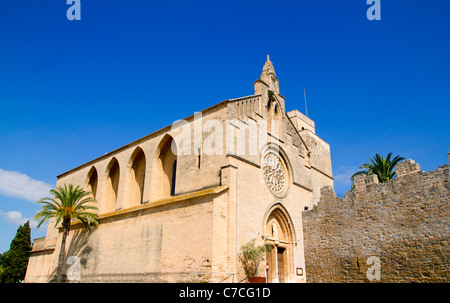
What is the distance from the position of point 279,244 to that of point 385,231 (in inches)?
228

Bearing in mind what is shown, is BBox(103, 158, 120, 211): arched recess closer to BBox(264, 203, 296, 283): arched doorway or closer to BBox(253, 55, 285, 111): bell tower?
BBox(253, 55, 285, 111): bell tower

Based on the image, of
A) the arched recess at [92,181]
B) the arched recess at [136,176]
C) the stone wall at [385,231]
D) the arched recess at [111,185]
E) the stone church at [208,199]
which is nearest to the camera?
the stone wall at [385,231]

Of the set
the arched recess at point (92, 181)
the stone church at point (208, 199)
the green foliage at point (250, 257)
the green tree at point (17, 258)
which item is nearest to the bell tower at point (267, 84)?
the stone church at point (208, 199)

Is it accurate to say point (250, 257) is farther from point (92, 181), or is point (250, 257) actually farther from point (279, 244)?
point (92, 181)

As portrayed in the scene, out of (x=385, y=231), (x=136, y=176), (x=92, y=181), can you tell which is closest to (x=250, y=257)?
(x=385, y=231)

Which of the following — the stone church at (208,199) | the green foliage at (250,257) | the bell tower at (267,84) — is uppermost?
the bell tower at (267,84)

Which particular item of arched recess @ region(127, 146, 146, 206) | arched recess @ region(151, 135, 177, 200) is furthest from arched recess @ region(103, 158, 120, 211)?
arched recess @ region(151, 135, 177, 200)

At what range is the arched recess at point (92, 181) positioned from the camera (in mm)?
28264

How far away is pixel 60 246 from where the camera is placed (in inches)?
1008

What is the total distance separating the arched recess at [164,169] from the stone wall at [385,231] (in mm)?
9454

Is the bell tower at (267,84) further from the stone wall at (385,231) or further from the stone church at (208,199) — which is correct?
the stone wall at (385,231)

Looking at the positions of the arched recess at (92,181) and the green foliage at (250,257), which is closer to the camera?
the green foliage at (250,257)
